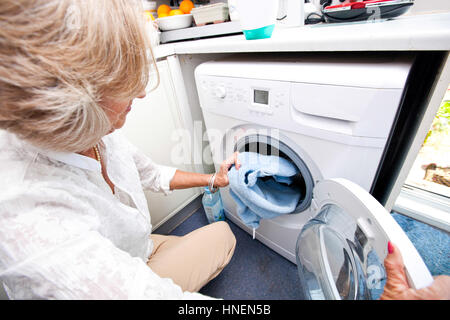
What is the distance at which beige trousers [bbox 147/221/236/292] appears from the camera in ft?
2.40

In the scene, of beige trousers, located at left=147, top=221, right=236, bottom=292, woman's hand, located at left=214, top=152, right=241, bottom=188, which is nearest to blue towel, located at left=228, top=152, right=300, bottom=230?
woman's hand, located at left=214, top=152, right=241, bottom=188

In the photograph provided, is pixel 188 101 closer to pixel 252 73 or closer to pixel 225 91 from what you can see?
pixel 225 91

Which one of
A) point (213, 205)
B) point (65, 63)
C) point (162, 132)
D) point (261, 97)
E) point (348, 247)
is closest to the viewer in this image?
point (65, 63)

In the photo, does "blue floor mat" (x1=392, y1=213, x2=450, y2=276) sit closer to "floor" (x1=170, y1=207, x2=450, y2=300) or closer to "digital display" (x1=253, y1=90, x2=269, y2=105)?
"floor" (x1=170, y1=207, x2=450, y2=300)

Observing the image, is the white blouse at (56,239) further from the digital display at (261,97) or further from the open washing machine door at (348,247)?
the digital display at (261,97)

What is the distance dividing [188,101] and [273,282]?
108 cm

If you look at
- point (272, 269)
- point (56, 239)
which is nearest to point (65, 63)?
point (56, 239)

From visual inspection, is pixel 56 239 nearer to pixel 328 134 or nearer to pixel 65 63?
pixel 65 63

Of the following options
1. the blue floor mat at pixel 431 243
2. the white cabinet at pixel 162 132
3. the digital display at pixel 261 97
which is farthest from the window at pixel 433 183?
the white cabinet at pixel 162 132

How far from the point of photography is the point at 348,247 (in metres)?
0.54

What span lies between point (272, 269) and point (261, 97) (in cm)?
91

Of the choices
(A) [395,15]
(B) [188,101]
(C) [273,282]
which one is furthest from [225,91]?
(C) [273,282]

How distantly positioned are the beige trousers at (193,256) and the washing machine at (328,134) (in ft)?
1.07
